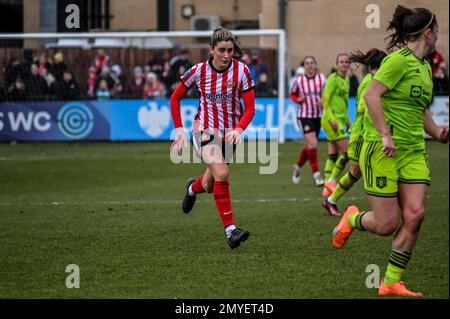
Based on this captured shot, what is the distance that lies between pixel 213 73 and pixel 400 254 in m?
3.13

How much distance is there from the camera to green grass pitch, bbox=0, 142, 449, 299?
7.56 m

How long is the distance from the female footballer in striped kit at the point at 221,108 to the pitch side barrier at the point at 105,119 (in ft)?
47.0

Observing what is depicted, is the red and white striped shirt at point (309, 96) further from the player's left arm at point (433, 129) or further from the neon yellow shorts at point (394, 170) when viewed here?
the neon yellow shorts at point (394, 170)

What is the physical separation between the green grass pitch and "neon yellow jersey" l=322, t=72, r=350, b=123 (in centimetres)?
128

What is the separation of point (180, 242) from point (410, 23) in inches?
155

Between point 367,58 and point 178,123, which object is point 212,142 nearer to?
point 178,123

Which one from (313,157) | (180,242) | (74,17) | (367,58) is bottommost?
(180,242)

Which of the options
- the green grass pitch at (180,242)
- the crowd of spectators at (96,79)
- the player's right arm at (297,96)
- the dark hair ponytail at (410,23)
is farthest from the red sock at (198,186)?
the crowd of spectators at (96,79)

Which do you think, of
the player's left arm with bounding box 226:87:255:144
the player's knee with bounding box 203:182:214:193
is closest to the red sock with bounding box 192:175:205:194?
the player's knee with bounding box 203:182:214:193

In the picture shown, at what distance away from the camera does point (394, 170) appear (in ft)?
23.5

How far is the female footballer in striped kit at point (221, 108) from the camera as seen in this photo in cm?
926

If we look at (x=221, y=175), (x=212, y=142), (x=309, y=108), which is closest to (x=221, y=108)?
(x=212, y=142)
